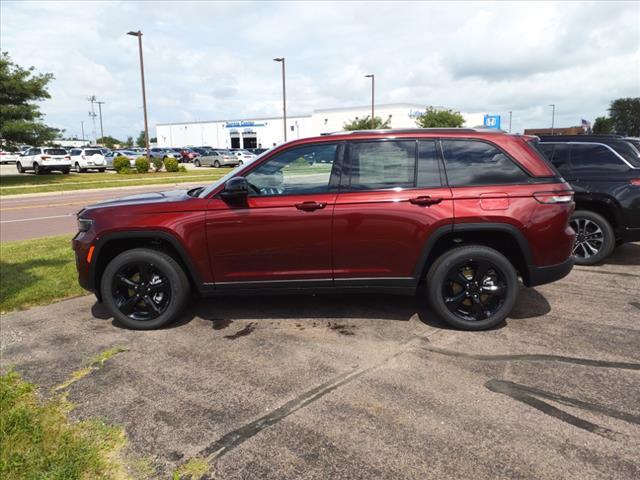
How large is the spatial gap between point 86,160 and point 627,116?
88.7 meters

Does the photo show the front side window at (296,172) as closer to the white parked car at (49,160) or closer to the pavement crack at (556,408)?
the pavement crack at (556,408)

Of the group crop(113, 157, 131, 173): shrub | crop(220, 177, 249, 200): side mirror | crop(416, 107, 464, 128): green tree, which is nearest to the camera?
crop(220, 177, 249, 200): side mirror

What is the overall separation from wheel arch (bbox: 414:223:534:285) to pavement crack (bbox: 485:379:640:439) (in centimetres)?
126

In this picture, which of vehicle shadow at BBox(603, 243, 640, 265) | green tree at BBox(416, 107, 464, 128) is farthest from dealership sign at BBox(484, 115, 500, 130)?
vehicle shadow at BBox(603, 243, 640, 265)

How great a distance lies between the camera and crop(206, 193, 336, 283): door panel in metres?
4.25

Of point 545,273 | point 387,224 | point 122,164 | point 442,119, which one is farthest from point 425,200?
point 442,119

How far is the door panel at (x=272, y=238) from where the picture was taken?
4.25 metres

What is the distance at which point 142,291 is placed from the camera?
458cm

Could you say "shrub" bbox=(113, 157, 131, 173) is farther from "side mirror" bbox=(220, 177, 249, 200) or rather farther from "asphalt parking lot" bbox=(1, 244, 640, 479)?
"side mirror" bbox=(220, 177, 249, 200)

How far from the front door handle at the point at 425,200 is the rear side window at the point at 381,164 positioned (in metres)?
0.19

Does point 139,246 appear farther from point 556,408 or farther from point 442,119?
point 442,119

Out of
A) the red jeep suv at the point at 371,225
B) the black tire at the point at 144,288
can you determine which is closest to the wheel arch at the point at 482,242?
the red jeep suv at the point at 371,225

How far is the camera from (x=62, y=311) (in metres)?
5.17

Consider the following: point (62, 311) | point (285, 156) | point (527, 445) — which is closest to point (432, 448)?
point (527, 445)
